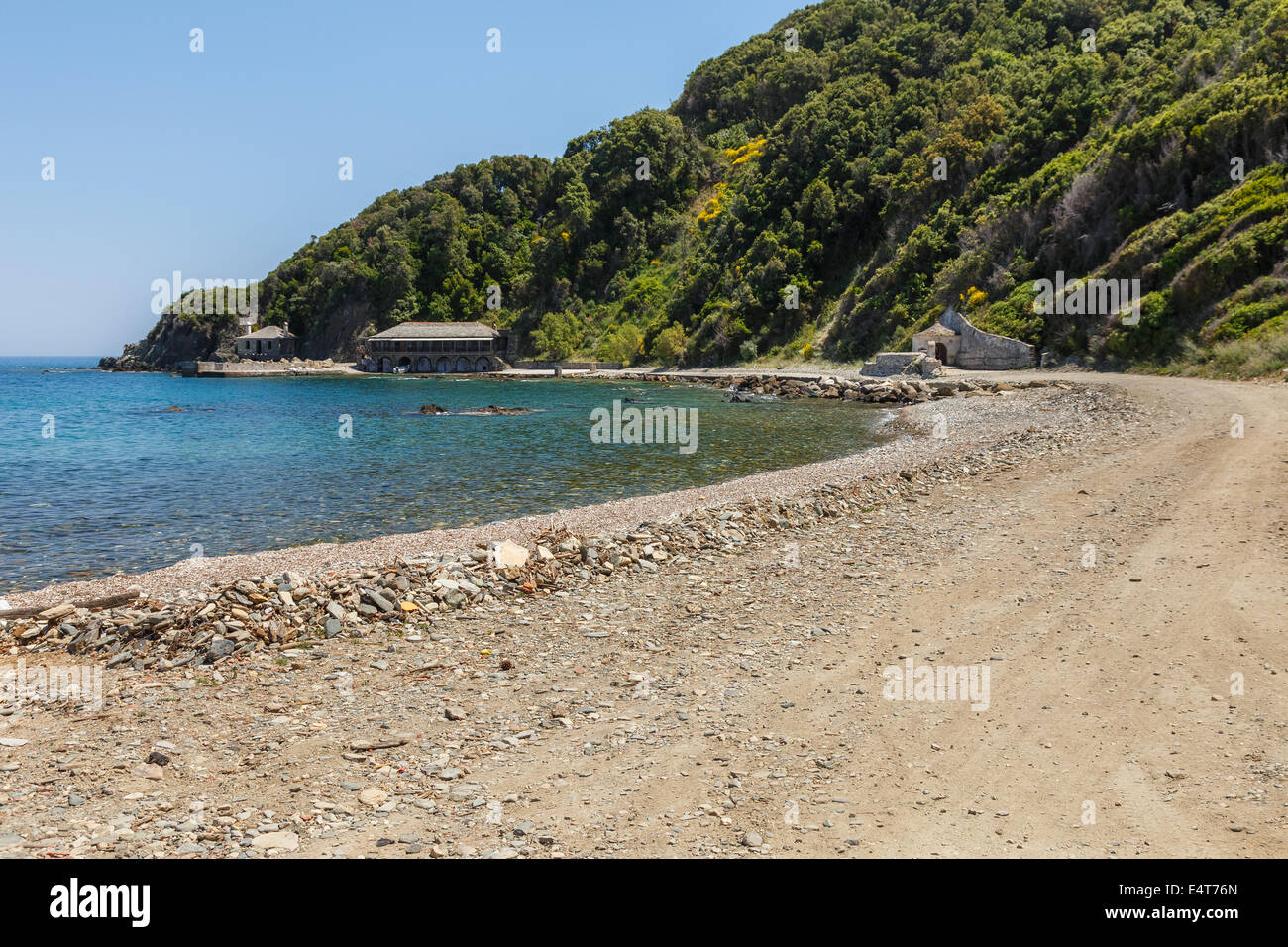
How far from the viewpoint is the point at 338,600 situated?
990cm

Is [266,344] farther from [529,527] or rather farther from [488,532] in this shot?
[529,527]

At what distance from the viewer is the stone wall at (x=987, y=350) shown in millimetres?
53219

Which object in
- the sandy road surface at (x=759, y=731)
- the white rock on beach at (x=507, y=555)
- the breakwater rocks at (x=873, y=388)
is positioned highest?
the breakwater rocks at (x=873, y=388)

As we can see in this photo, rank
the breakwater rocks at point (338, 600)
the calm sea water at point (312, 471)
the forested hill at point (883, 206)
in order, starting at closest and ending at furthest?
the breakwater rocks at point (338, 600) → the calm sea water at point (312, 471) → the forested hill at point (883, 206)

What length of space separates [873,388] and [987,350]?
1173 centimetres

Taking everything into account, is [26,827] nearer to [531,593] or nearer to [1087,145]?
[531,593]

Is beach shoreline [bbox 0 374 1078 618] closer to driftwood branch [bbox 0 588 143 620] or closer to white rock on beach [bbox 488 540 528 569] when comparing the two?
driftwood branch [bbox 0 588 143 620]

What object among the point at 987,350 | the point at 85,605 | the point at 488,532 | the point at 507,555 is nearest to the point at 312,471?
the point at 488,532

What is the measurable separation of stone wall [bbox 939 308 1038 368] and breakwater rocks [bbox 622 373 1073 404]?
5989 mm

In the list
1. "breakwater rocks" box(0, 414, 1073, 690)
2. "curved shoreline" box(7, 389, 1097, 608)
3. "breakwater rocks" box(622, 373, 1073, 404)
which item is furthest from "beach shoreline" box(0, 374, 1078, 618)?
"breakwater rocks" box(622, 373, 1073, 404)

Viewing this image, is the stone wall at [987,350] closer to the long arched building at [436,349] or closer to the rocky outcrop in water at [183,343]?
the long arched building at [436,349]

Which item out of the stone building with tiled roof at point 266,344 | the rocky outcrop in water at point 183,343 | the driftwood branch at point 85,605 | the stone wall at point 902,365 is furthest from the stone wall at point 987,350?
the rocky outcrop in water at point 183,343

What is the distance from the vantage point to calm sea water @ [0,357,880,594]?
679 inches

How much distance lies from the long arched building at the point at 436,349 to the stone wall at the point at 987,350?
69.1 meters
